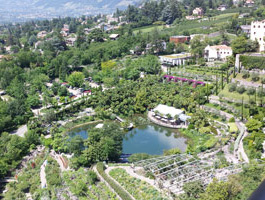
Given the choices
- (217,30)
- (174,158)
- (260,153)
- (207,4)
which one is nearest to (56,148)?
(174,158)

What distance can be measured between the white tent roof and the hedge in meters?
8.09

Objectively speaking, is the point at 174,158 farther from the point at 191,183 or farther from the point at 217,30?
the point at 217,30

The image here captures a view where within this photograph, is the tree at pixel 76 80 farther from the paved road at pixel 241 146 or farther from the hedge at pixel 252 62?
the paved road at pixel 241 146

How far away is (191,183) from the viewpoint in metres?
11.6

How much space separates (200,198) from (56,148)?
31.4 ft

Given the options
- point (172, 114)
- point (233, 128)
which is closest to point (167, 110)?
point (172, 114)

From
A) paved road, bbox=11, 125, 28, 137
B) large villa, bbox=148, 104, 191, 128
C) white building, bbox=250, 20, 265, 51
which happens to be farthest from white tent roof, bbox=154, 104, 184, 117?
white building, bbox=250, 20, 265, 51

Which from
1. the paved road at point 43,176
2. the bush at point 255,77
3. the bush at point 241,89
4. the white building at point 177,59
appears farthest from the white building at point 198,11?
the paved road at point 43,176

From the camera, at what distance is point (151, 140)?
19.0 metres

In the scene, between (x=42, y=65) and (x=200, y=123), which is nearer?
(x=200, y=123)

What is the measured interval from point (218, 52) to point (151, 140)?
14.9 metres

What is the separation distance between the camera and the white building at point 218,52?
93.3 ft

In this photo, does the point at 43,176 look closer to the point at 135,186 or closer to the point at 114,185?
the point at 114,185

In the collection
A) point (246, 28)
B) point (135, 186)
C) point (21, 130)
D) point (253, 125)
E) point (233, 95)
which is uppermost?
point (246, 28)
